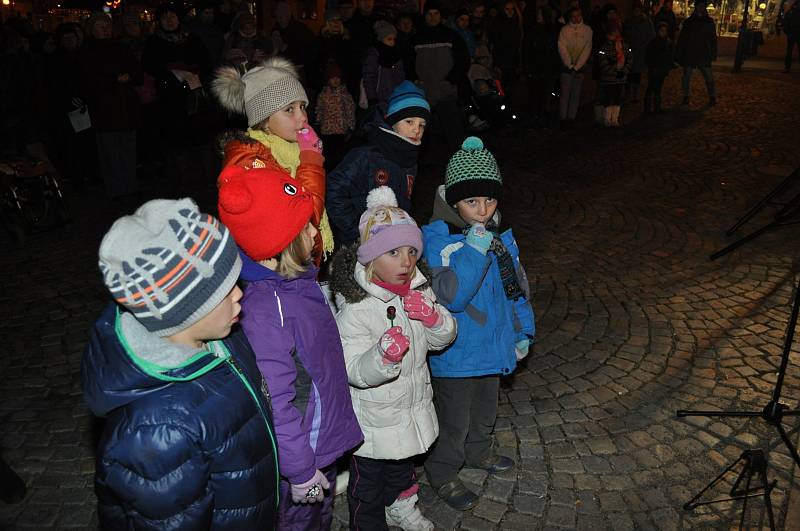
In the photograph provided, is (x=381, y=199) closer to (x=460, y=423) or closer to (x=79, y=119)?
(x=460, y=423)

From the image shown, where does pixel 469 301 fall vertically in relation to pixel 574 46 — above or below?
below

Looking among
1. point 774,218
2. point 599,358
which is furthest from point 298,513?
point 774,218

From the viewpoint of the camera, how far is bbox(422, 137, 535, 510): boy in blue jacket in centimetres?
312

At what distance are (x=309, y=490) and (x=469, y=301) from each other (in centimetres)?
123

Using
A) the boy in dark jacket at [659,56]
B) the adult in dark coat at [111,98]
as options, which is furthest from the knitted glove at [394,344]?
the boy in dark jacket at [659,56]

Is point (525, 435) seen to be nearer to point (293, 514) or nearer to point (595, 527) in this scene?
point (595, 527)

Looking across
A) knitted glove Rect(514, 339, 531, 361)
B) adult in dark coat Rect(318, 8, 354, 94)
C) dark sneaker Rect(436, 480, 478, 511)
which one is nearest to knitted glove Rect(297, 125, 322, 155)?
knitted glove Rect(514, 339, 531, 361)

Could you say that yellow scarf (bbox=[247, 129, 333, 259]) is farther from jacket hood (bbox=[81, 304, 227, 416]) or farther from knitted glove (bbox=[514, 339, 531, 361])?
jacket hood (bbox=[81, 304, 227, 416])

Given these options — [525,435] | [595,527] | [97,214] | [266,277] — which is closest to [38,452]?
[266,277]

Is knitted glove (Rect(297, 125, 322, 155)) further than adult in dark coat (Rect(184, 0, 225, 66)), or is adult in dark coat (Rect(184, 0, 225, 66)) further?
adult in dark coat (Rect(184, 0, 225, 66))

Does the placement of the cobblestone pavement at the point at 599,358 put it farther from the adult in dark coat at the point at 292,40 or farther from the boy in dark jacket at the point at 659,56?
the boy in dark jacket at the point at 659,56

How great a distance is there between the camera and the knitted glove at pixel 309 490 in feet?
8.04

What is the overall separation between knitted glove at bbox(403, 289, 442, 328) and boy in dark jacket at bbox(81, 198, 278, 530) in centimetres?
92

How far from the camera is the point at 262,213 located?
2.42m
